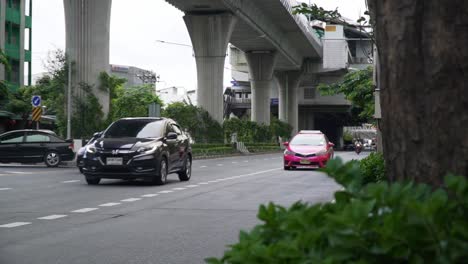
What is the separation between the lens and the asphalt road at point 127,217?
8016 mm

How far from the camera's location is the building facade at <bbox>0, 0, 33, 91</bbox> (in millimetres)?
60250

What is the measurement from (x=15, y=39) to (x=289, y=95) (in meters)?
35.0

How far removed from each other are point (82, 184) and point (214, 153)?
2928 centimetres

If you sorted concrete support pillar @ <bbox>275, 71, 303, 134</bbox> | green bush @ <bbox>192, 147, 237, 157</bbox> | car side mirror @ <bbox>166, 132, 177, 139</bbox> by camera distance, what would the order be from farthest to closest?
concrete support pillar @ <bbox>275, 71, 303, 134</bbox>, green bush @ <bbox>192, 147, 237, 157</bbox>, car side mirror @ <bbox>166, 132, 177, 139</bbox>

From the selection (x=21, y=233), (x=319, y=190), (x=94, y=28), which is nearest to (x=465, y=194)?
(x=21, y=233)

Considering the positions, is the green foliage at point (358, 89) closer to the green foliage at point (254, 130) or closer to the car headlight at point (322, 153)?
the car headlight at point (322, 153)

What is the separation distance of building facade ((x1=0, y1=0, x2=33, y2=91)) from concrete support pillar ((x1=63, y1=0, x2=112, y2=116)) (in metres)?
26.7

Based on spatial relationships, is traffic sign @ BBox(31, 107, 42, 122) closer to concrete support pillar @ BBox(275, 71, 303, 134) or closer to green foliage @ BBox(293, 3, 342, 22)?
green foliage @ BBox(293, 3, 342, 22)

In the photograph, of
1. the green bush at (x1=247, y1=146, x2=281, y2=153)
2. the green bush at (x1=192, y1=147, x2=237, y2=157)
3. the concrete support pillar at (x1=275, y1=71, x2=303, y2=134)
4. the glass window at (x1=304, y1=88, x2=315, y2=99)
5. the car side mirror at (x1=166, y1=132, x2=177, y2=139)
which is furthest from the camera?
the glass window at (x1=304, y1=88, x2=315, y2=99)

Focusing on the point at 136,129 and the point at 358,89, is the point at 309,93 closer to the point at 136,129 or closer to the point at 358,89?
the point at 358,89

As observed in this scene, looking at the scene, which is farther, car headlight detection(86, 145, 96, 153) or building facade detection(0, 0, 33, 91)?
building facade detection(0, 0, 33, 91)

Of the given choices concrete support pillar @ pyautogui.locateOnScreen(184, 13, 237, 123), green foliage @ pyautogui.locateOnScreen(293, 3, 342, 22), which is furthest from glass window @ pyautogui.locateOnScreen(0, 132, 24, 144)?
green foliage @ pyautogui.locateOnScreen(293, 3, 342, 22)

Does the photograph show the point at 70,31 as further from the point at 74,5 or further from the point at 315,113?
the point at 315,113

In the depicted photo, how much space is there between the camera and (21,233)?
31.2ft
